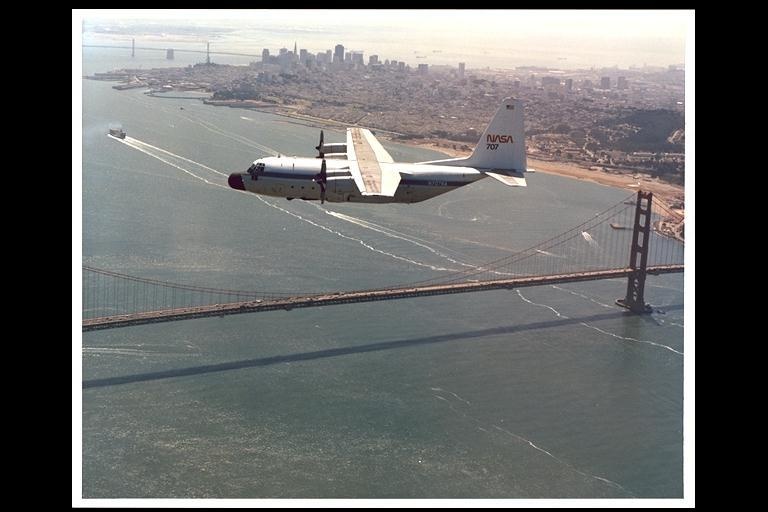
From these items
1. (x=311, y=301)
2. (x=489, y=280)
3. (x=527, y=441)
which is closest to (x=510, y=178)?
(x=527, y=441)

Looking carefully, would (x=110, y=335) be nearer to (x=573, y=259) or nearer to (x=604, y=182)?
(x=573, y=259)

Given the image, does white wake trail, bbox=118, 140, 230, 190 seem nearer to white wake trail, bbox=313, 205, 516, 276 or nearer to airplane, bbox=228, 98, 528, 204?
white wake trail, bbox=313, 205, 516, 276

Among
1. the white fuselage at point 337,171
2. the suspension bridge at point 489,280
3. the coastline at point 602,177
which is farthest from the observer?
the coastline at point 602,177

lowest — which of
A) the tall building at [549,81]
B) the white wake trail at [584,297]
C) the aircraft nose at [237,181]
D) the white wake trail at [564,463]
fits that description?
the white wake trail at [564,463]

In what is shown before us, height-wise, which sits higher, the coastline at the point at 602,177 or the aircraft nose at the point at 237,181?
the coastline at the point at 602,177

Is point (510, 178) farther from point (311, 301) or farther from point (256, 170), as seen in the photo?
point (311, 301)

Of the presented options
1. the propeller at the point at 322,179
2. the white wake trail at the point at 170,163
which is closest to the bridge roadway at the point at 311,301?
the propeller at the point at 322,179

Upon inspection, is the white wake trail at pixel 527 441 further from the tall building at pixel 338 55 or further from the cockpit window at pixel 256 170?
the tall building at pixel 338 55
